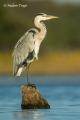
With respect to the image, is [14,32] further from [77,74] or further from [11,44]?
[77,74]

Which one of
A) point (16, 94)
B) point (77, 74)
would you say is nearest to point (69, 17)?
point (77, 74)

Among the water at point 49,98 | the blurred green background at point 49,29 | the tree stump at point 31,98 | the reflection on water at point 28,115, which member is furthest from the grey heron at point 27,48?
the blurred green background at point 49,29

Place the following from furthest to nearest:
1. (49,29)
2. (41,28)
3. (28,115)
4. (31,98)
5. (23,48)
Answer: (49,29), (41,28), (23,48), (31,98), (28,115)

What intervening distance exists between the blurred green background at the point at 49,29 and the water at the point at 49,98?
391 cm

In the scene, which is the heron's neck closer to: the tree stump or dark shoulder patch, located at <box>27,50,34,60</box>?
dark shoulder patch, located at <box>27,50,34,60</box>

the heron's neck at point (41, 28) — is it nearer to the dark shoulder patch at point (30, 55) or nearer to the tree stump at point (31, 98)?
the dark shoulder patch at point (30, 55)

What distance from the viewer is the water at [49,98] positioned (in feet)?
58.5

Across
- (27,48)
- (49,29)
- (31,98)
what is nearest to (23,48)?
(27,48)

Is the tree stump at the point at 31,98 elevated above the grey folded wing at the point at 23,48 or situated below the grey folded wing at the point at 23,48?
below

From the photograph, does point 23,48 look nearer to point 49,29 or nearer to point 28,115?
point 28,115

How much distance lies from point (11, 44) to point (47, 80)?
9.04 metres

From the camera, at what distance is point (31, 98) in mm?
18438

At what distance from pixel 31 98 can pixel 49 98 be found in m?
4.37

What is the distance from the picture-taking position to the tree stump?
18375 mm
